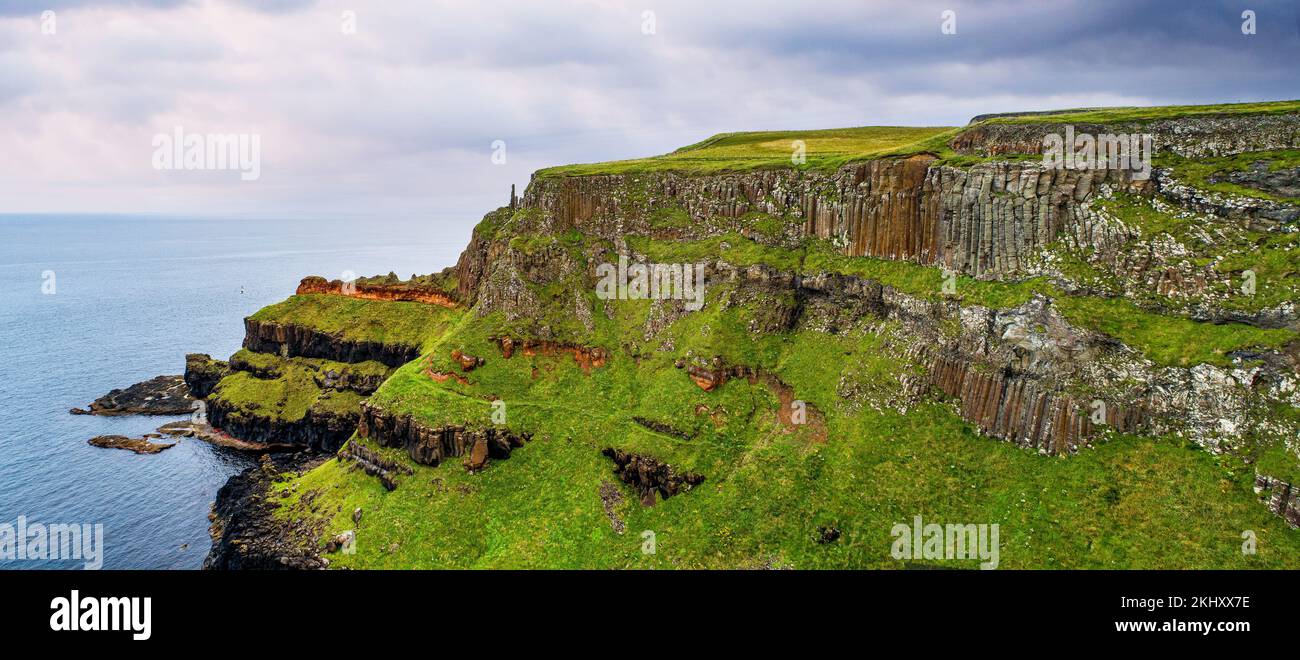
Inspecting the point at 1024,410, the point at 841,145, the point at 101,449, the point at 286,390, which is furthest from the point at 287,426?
the point at 1024,410

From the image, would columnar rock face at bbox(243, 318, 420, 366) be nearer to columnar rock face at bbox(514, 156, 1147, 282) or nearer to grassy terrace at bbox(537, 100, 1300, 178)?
grassy terrace at bbox(537, 100, 1300, 178)

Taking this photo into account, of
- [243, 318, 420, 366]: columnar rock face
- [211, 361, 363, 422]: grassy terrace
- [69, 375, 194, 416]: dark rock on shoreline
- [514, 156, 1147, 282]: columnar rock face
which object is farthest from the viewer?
[69, 375, 194, 416]: dark rock on shoreline

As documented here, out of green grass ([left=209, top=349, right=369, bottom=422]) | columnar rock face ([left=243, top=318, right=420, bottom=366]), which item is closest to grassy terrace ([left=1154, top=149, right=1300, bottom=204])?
columnar rock face ([left=243, top=318, right=420, bottom=366])

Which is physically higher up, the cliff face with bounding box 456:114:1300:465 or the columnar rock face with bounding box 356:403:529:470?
the cliff face with bounding box 456:114:1300:465

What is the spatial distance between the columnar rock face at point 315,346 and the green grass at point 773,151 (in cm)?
2896

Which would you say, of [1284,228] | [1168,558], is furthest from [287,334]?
[1284,228]

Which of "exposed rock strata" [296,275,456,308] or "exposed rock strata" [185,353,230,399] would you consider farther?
"exposed rock strata" [185,353,230,399]

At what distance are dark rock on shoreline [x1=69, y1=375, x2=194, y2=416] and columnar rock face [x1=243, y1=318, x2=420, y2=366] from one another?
12.8m

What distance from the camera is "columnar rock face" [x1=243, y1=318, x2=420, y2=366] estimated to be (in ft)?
259

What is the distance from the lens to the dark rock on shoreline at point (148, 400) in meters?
86.7

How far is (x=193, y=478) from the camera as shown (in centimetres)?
6769

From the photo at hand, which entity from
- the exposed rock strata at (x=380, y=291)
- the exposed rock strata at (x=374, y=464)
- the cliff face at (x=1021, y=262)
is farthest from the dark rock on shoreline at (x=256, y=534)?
the exposed rock strata at (x=380, y=291)

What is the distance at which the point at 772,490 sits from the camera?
4200 centimetres

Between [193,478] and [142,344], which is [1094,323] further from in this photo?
[142,344]
